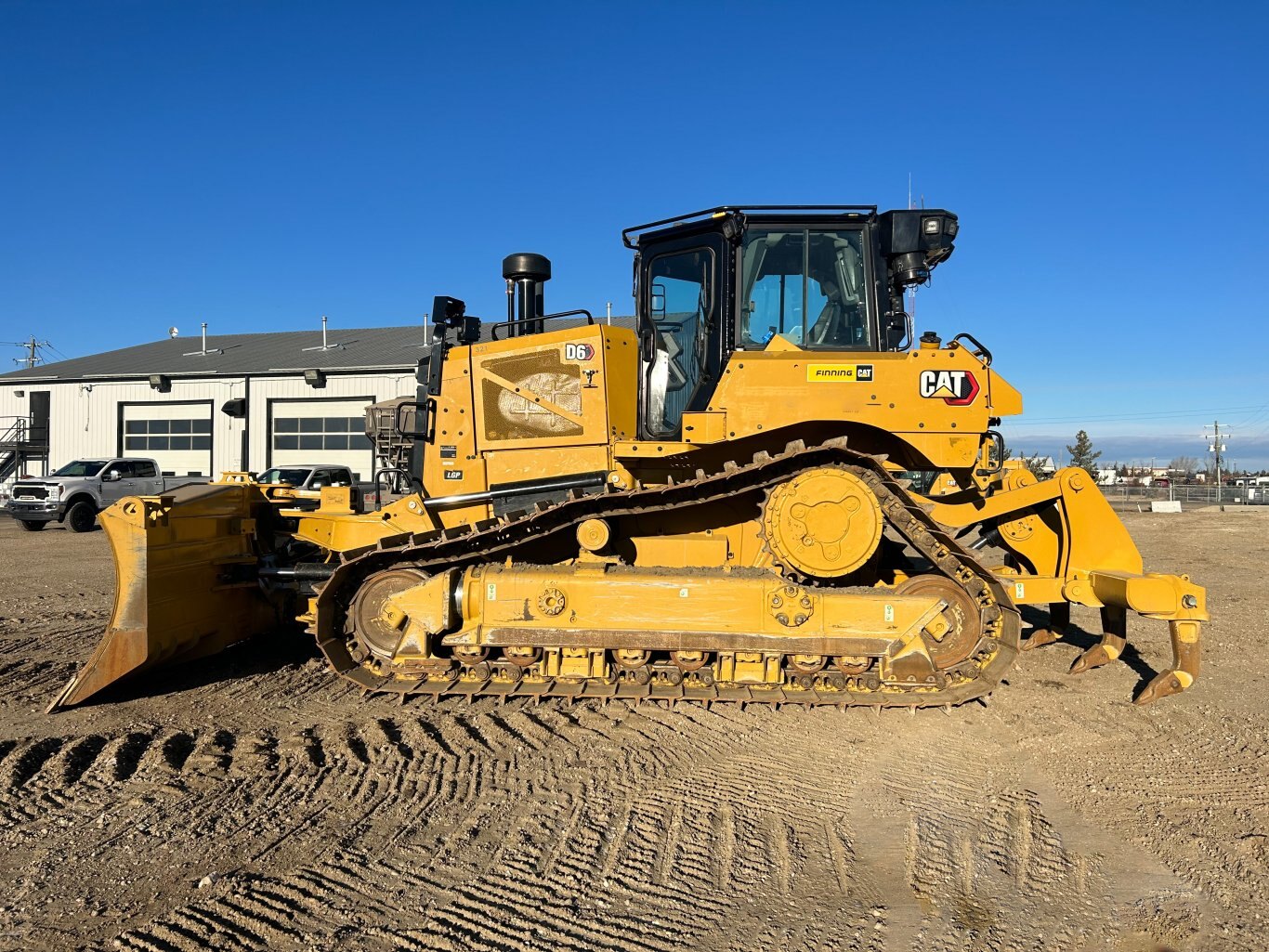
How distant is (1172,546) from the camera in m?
20.0

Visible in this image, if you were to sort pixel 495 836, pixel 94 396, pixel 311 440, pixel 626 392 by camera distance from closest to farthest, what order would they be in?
pixel 495 836, pixel 626 392, pixel 311 440, pixel 94 396

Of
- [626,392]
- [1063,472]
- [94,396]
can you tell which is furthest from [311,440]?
[1063,472]

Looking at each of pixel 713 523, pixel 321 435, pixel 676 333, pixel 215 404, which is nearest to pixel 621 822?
pixel 713 523

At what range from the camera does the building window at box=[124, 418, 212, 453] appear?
31.4 metres

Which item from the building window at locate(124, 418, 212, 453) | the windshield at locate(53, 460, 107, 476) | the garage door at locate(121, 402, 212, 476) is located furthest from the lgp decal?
the building window at locate(124, 418, 212, 453)

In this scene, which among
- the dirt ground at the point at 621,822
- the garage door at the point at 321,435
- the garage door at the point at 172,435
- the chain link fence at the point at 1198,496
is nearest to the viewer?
the dirt ground at the point at 621,822

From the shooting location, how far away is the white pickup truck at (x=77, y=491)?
22906mm

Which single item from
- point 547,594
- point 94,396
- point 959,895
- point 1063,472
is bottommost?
point 959,895

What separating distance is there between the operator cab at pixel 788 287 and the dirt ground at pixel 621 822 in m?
2.54

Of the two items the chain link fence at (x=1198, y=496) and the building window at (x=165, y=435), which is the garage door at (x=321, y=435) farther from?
the chain link fence at (x=1198, y=496)

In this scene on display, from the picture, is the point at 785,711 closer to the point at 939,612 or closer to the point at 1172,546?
the point at 939,612

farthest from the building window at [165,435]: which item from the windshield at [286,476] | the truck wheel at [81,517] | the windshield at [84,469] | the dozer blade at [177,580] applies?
the dozer blade at [177,580]

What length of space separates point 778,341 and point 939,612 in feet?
7.29

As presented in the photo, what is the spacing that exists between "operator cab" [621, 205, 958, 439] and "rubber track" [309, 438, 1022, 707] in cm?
67
